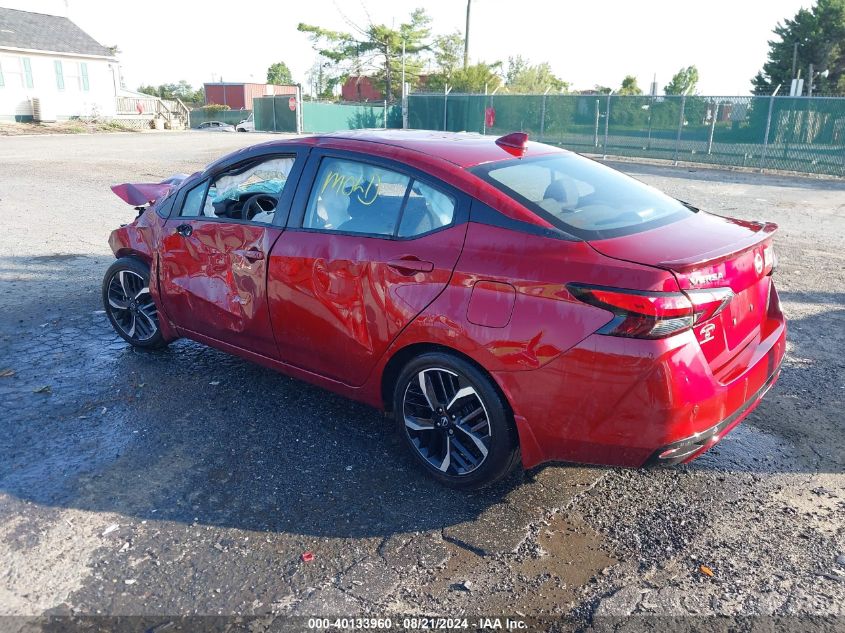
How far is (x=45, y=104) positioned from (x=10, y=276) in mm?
38490

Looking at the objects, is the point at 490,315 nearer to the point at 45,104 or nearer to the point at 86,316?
the point at 86,316

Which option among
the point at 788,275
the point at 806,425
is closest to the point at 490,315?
the point at 806,425

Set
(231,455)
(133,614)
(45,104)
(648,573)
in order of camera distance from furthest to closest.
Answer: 1. (45,104)
2. (231,455)
3. (648,573)
4. (133,614)

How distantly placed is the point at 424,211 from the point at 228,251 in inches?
57.0

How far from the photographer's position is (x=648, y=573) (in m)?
2.89

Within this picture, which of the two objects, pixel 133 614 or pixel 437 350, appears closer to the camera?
pixel 133 614

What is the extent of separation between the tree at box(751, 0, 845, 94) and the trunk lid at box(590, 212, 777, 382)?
52.2 m

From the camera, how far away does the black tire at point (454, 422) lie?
318 cm

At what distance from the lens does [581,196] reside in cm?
357

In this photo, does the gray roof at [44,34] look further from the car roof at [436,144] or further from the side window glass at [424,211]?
the side window glass at [424,211]

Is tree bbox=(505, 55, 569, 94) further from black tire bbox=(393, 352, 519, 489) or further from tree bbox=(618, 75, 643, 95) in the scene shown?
black tire bbox=(393, 352, 519, 489)

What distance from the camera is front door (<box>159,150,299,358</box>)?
407 centimetres

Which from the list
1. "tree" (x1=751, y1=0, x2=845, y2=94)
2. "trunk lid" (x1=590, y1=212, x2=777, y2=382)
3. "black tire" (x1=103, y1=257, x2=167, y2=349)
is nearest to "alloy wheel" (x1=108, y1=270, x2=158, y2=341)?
"black tire" (x1=103, y1=257, x2=167, y2=349)

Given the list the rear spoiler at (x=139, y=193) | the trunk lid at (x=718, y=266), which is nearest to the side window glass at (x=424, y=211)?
the trunk lid at (x=718, y=266)
